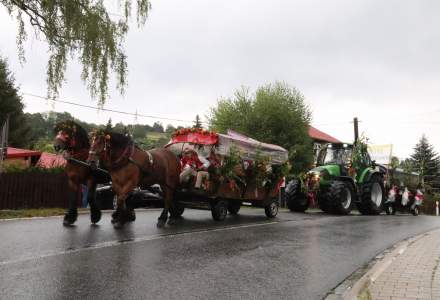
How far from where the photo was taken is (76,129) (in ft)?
35.8

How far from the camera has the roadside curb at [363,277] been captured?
5.70 meters

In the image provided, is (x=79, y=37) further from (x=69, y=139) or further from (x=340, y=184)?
(x=340, y=184)

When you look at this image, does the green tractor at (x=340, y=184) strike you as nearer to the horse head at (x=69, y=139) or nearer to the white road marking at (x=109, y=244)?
the white road marking at (x=109, y=244)

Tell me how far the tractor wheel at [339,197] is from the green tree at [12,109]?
898 inches

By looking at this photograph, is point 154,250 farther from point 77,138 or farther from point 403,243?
point 403,243

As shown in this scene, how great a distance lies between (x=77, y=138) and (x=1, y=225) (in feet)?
7.86

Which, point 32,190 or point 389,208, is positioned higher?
point 32,190

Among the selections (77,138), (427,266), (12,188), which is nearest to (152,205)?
(12,188)

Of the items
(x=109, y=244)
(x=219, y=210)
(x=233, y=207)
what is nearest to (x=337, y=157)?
(x=233, y=207)

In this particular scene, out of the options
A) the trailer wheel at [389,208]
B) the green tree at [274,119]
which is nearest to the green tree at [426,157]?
the green tree at [274,119]

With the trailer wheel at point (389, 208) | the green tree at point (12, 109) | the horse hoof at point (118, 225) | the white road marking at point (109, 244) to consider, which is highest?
the green tree at point (12, 109)

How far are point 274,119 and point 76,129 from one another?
30505 millimetres

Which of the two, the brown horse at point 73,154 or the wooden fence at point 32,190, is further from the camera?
the wooden fence at point 32,190

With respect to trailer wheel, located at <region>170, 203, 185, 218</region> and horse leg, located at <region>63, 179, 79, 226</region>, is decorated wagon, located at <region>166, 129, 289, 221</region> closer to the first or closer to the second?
trailer wheel, located at <region>170, 203, 185, 218</region>
